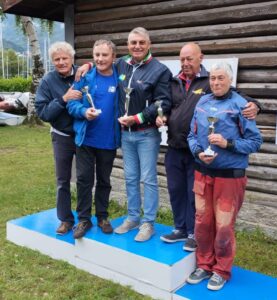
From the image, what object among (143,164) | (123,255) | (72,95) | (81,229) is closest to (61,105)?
(72,95)

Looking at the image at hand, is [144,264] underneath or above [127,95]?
underneath

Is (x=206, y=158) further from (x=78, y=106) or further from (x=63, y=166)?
(x=63, y=166)

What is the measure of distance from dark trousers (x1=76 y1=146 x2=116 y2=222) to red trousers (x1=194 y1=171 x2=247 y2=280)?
1.12 metres

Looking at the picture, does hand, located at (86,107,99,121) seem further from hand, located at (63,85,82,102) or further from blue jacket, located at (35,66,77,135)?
blue jacket, located at (35,66,77,135)

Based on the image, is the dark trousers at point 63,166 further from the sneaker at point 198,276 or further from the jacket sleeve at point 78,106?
the sneaker at point 198,276

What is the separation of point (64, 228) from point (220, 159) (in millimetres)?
2235

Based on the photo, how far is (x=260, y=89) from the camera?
5.21 m

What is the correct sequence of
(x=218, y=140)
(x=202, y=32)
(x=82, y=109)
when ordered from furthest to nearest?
(x=202, y=32), (x=82, y=109), (x=218, y=140)

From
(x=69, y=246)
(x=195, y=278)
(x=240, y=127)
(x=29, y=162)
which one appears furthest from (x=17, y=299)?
(x=29, y=162)

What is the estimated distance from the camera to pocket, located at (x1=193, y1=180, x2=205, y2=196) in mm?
3668

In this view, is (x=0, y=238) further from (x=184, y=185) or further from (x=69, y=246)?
(x=184, y=185)

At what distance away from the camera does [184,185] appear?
13.6ft

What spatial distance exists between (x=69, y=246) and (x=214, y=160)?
202 centimetres

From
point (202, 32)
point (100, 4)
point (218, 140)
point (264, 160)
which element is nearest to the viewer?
point (218, 140)
